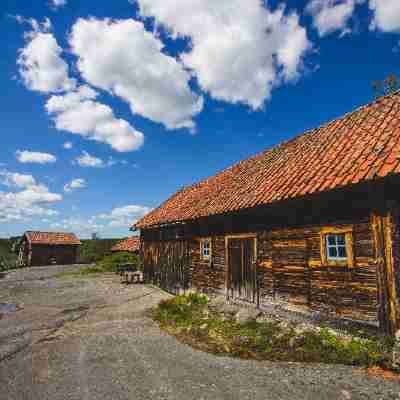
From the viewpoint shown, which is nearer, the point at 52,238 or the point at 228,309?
the point at 228,309

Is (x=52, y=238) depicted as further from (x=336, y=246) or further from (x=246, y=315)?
(x=336, y=246)

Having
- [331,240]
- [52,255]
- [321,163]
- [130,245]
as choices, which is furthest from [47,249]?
[331,240]

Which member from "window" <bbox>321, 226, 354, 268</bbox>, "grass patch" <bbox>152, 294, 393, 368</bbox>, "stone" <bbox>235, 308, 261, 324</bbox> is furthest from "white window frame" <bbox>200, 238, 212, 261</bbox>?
"window" <bbox>321, 226, 354, 268</bbox>

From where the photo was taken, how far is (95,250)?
44.7 metres

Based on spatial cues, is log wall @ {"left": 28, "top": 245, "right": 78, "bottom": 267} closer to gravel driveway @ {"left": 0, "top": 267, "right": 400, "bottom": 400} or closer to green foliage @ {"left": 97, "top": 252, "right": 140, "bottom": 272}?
green foliage @ {"left": 97, "top": 252, "right": 140, "bottom": 272}

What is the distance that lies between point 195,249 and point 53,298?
7.22 metres

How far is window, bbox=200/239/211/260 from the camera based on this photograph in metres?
12.1

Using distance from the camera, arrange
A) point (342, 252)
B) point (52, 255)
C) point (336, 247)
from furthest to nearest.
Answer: point (52, 255), point (336, 247), point (342, 252)

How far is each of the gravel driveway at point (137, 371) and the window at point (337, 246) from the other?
2.42m

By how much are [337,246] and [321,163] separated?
108 inches

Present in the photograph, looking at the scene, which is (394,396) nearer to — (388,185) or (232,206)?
(388,185)

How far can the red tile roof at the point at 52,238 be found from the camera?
3642 cm

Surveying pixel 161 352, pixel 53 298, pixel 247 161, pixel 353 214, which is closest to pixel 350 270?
pixel 353 214

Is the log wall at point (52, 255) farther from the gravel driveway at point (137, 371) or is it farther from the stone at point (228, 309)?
the stone at point (228, 309)
